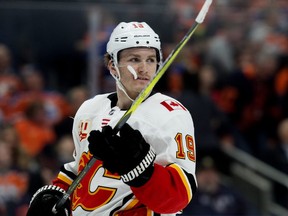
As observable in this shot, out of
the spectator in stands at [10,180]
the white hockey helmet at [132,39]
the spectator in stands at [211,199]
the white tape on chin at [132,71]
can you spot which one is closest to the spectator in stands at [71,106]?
the spectator in stands at [10,180]

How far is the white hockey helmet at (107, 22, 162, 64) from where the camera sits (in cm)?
405

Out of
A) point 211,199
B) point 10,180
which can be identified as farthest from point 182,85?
point 10,180

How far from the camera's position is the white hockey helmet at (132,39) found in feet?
13.3

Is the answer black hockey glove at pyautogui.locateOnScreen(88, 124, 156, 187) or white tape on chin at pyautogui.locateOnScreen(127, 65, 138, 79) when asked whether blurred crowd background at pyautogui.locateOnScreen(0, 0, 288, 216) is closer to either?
white tape on chin at pyautogui.locateOnScreen(127, 65, 138, 79)

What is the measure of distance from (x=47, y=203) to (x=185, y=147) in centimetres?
73

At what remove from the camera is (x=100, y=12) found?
808 cm

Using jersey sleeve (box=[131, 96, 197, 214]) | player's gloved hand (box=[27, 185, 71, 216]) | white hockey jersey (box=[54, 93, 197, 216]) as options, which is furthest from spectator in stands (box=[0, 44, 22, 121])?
jersey sleeve (box=[131, 96, 197, 214])

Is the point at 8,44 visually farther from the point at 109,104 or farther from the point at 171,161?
the point at 171,161

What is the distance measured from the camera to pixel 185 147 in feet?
12.8

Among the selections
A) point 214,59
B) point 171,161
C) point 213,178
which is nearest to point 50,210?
point 171,161

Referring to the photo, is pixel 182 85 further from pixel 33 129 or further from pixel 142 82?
pixel 142 82

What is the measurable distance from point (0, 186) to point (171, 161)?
3.62 meters

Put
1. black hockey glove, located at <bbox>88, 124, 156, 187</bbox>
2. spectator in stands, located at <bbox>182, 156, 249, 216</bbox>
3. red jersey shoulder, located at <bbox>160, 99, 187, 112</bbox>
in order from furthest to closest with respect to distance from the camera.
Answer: spectator in stands, located at <bbox>182, 156, 249, 216</bbox>
red jersey shoulder, located at <bbox>160, 99, 187, 112</bbox>
black hockey glove, located at <bbox>88, 124, 156, 187</bbox>

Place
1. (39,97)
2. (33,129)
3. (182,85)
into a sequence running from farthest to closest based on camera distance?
(182,85) → (39,97) → (33,129)
